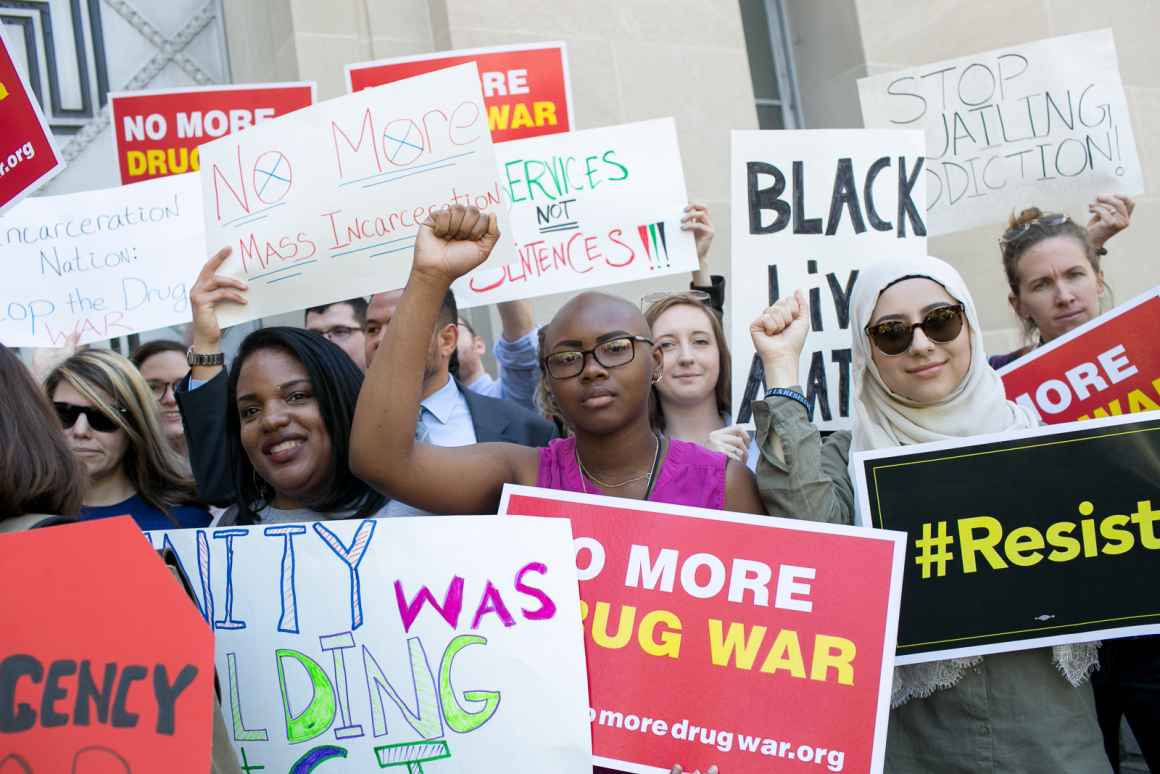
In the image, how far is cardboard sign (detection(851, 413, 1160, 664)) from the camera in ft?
8.46

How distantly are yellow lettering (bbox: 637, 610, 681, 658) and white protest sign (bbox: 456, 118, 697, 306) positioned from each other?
6.45 feet

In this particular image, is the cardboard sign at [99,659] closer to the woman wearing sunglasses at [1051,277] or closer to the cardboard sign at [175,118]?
the woman wearing sunglasses at [1051,277]

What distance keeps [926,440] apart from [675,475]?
0.59 meters

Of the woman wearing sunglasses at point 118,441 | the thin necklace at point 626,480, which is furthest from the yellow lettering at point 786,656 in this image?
the woman wearing sunglasses at point 118,441

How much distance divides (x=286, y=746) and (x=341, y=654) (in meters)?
0.20

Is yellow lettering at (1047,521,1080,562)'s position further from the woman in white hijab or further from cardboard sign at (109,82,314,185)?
cardboard sign at (109,82,314,185)

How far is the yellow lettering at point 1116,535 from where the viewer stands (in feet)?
8.63

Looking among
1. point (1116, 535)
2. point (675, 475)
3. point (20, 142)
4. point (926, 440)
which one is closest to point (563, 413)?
point (675, 475)

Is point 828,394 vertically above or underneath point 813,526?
above

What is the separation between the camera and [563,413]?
8.55 ft

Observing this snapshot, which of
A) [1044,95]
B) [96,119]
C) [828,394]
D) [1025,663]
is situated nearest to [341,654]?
[1025,663]

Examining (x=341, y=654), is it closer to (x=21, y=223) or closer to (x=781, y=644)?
(x=781, y=644)

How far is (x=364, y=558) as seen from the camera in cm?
240

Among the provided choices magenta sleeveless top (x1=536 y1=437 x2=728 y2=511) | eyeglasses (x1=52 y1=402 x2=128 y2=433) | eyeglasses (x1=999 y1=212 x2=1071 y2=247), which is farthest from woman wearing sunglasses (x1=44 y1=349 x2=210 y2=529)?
eyeglasses (x1=999 y1=212 x2=1071 y2=247)
